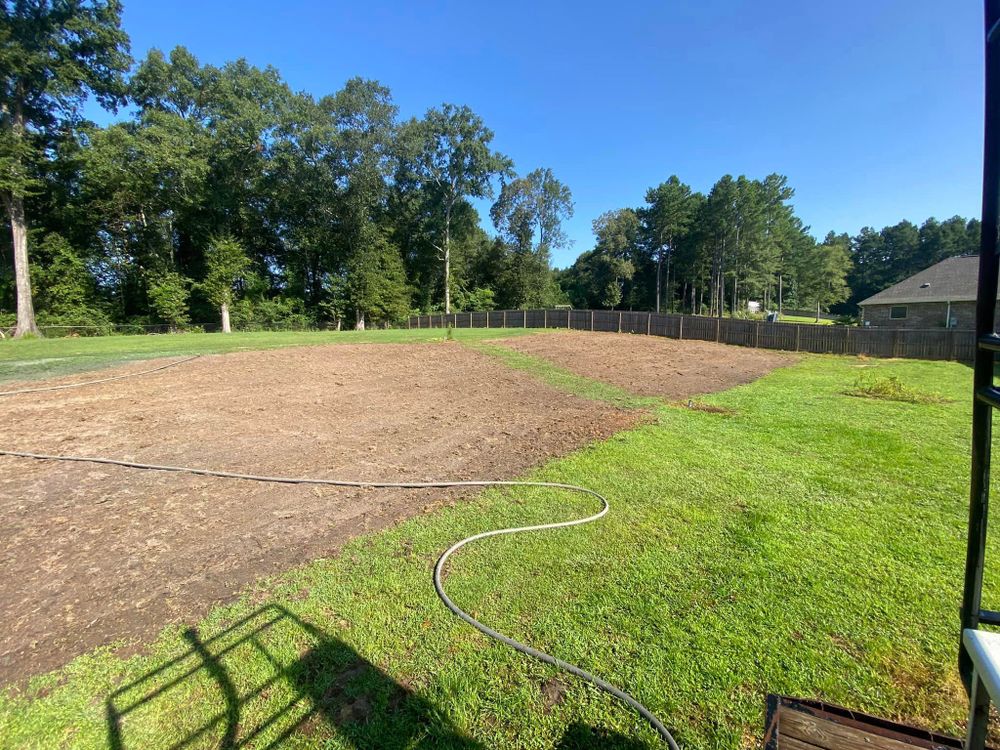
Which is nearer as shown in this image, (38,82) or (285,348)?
(285,348)

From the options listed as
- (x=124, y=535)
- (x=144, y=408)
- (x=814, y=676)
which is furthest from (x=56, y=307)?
(x=814, y=676)

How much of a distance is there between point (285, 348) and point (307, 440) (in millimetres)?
9472

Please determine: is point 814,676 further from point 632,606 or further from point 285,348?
point 285,348

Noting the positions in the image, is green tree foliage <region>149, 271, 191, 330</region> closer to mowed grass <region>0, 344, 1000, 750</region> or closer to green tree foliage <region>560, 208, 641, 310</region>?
mowed grass <region>0, 344, 1000, 750</region>

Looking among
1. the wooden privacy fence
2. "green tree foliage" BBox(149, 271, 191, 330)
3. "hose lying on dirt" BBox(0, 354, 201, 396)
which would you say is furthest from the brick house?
"green tree foliage" BBox(149, 271, 191, 330)

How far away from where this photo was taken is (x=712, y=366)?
12.6 metres

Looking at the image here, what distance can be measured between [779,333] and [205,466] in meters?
21.0

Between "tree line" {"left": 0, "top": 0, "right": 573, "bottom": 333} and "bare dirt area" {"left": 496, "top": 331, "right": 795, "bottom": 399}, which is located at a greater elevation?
"tree line" {"left": 0, "top": 0, "right": 573, "bottom": 333}

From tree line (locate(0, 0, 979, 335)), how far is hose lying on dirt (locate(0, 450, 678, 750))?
82.4ft

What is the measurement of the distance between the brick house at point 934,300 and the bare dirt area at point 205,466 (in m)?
25.4

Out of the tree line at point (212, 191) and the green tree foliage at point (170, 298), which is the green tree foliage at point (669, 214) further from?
the green tree foliage at point (170, 298)

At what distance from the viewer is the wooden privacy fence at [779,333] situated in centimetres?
1504

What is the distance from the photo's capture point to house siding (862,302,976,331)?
69.9ft

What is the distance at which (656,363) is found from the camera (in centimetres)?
1276
